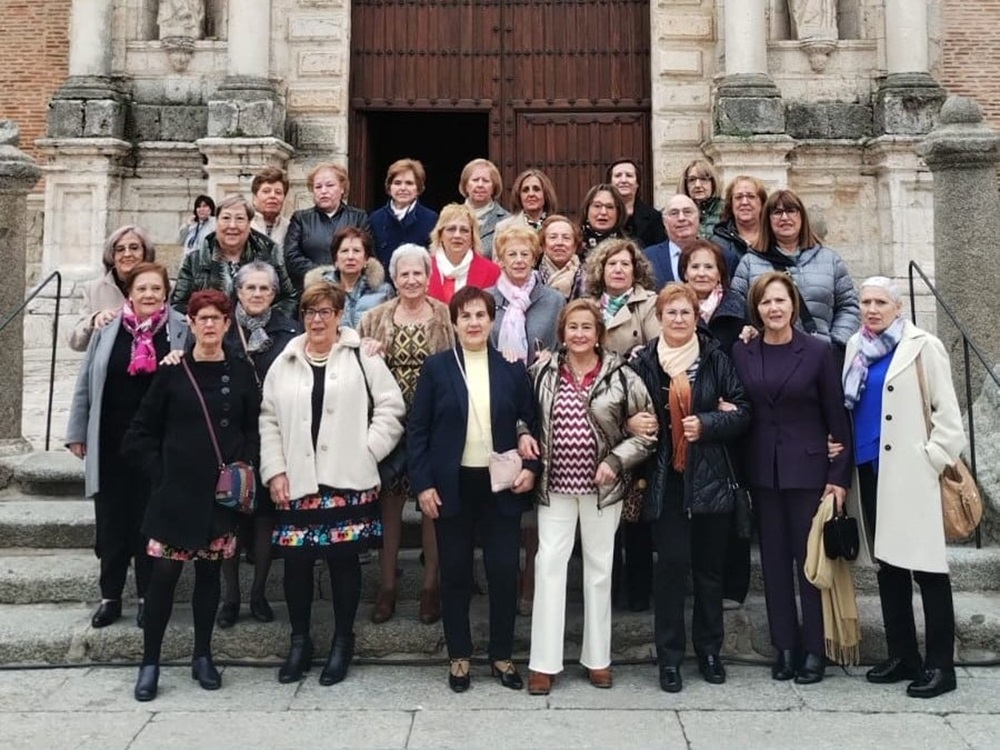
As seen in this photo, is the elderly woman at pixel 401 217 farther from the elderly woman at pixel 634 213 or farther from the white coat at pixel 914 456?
the white coat at pixel 914 456

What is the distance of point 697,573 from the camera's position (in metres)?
4.84

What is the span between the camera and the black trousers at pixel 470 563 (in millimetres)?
4734

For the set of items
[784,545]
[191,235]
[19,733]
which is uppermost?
[191,235]

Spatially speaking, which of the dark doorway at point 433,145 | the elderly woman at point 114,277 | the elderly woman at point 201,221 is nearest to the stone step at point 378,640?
the elderly woman at point 114,277

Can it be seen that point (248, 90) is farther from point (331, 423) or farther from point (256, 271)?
point (331, 423)

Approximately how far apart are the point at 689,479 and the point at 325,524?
177 cm

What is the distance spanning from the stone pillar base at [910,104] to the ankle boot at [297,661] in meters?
8.77

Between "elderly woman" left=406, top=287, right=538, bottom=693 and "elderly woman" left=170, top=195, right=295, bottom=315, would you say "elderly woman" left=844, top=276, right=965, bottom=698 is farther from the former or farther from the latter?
"elderly woman" left=170, top=195, right=295, bottom=315

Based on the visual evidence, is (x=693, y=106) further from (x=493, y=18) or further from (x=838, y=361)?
(x=838, y=361)

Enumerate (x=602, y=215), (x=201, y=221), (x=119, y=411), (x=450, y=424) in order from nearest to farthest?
(x=450, y=424)
(x=119, y=411)
(x=602, y=215)
(x=201, y=221)

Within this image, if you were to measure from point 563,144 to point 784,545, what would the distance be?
7733 mm

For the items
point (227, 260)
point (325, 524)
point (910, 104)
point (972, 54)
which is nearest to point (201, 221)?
point (227, 260)

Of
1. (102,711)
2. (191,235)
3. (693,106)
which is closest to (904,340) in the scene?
(102,711)

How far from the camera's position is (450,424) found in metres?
4.73
